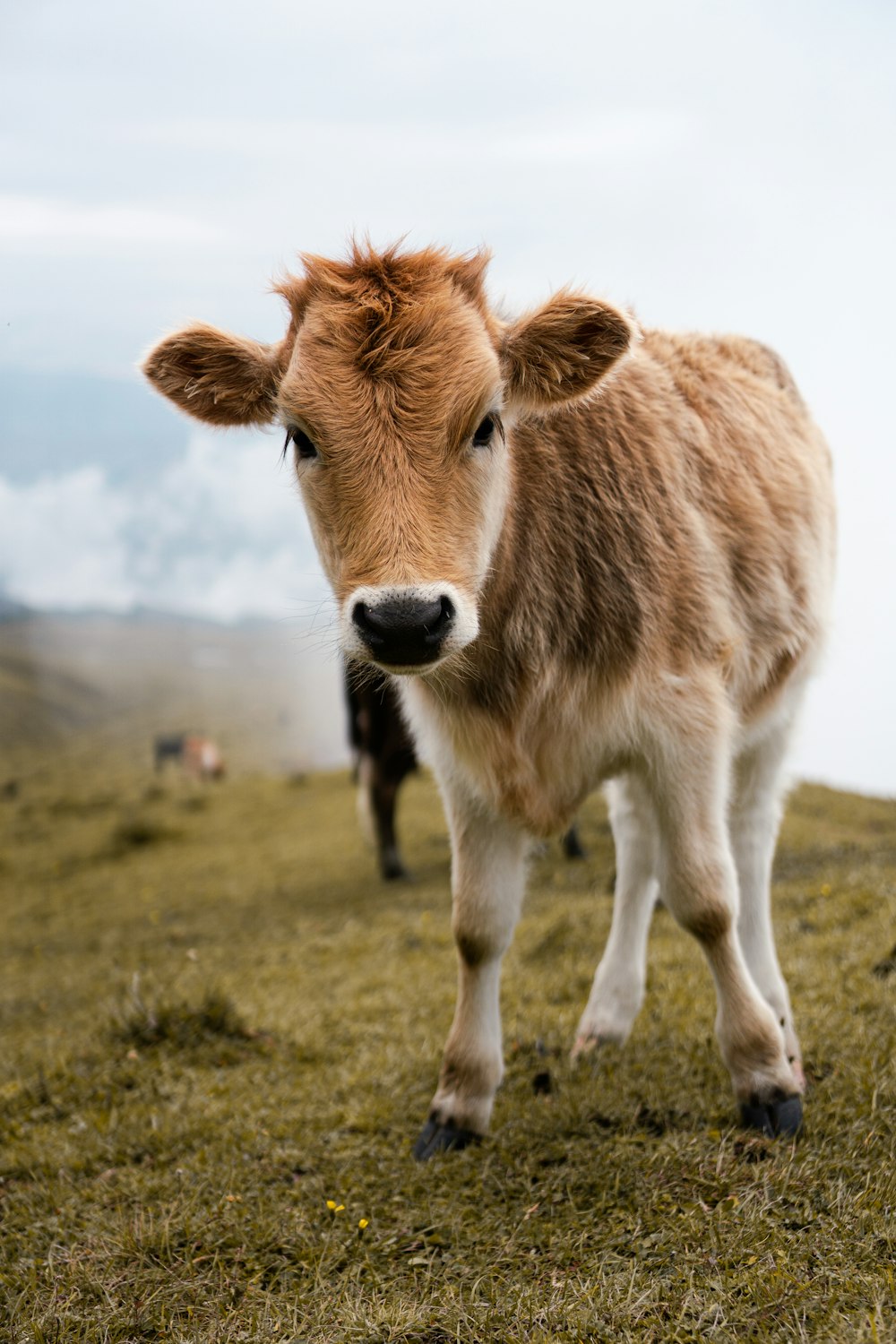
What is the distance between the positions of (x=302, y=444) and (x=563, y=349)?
38.5 inches

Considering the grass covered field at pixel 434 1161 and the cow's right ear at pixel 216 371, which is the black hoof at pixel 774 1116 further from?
the cow's right ear at pixel 216 371

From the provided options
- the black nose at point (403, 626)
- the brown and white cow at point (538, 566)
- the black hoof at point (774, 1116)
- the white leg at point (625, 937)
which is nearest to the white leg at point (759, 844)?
the brown and white cow at point (538, 566)

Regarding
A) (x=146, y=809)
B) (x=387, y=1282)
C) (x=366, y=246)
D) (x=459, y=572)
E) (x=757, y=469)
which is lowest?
(x=146, y=809)

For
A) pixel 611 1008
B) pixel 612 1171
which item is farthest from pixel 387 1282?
pixel 611 1008

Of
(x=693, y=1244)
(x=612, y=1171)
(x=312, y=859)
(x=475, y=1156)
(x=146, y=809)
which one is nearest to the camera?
(x=693, y=1244)

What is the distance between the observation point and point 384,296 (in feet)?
13.4

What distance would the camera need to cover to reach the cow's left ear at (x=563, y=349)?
420 centimetres

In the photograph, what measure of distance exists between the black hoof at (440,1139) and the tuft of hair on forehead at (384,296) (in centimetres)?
291

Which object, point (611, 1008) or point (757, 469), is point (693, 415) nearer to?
point (757, 469)

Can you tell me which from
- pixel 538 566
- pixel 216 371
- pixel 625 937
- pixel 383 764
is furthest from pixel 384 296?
pixel 383 764

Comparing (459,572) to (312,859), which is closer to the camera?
(459,572)

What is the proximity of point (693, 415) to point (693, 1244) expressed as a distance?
3.26 metres

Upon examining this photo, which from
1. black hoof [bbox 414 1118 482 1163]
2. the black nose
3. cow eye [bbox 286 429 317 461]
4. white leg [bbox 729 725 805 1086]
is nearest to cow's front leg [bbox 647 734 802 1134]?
white leg [bbox 729 725 805 1086]

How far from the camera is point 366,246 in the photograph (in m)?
4.27
